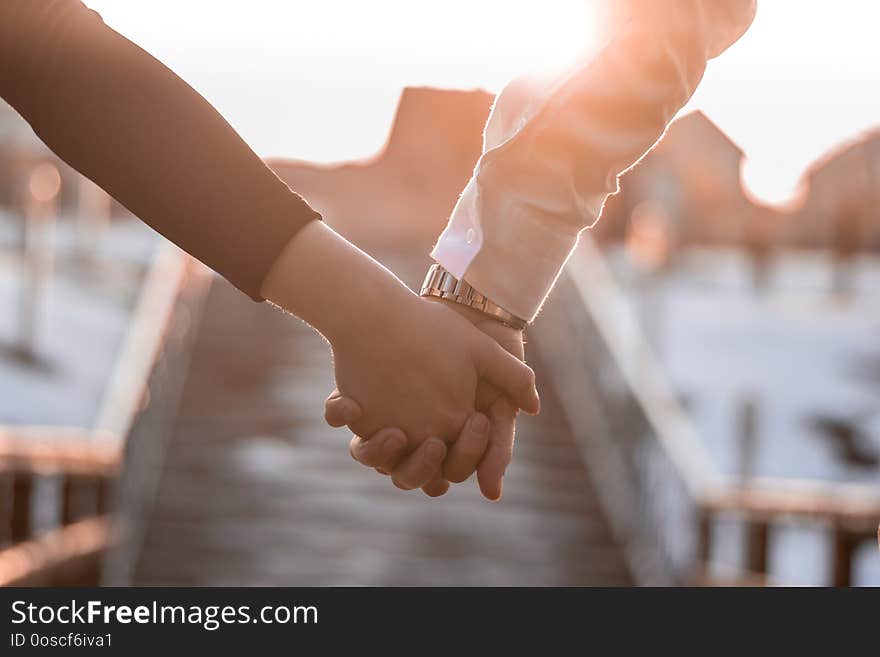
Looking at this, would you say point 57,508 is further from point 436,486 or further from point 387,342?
point 387,342

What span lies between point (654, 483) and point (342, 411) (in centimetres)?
686

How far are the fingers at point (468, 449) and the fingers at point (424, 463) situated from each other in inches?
1.0

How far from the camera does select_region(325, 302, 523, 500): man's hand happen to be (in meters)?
1.86

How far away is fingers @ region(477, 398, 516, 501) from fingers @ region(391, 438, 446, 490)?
2.9 inches

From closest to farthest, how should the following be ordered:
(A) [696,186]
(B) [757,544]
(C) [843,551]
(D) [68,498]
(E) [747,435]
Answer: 1. (C) [843,551]
2. (B) [757,544]
3. (D) [68,498]
4. (E) [747,435]
5. (A) [696,186]

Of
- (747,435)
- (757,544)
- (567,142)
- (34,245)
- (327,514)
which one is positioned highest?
(34,245)

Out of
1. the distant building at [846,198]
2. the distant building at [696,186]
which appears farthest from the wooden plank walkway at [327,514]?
the distant building at [846,198]

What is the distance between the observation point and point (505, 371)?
1928mm

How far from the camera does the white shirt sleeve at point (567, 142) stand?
192cm

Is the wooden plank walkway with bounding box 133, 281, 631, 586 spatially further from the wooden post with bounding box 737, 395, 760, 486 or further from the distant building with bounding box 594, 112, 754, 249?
the distant building with bounding box 594, 112, 754, 249

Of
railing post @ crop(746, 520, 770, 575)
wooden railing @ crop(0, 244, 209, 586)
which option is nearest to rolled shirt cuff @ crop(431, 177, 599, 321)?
wooden railing @ crop(0, 244, 209, 586)

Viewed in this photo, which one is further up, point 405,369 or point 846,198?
point 846,198

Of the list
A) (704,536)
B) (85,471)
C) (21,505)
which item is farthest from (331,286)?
(85,471)
